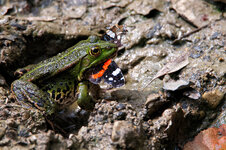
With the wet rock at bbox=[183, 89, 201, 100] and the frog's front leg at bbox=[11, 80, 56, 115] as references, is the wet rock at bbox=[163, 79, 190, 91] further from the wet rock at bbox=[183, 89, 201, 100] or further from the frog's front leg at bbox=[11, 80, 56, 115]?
the frog's front leg at bbox=[11, 80, 56, 115]

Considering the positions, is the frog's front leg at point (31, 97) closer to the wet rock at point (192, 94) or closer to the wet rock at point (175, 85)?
the wet rock at point (175, 85)

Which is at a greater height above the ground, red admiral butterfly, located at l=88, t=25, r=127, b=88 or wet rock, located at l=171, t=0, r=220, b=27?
wet rock, located at l=171, t=0, r=220, b=27

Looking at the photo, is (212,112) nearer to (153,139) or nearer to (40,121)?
(153,139)

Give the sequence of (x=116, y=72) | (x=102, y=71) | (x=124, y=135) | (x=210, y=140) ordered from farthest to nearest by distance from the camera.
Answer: (x=102, y=71) → (x=116, y=72) → (x=210, y=140) → (x=124, y=135)

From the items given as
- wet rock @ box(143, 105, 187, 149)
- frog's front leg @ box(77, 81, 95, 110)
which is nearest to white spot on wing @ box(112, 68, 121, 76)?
frog's front leg @ box(77, 81, 95, 110)

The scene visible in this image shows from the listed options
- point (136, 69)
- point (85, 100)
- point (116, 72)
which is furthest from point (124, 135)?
point (136, 69)

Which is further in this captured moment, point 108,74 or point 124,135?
point 108,74

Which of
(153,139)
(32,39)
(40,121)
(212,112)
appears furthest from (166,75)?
(32,39)

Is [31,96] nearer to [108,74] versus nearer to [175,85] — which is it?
[108,74]
